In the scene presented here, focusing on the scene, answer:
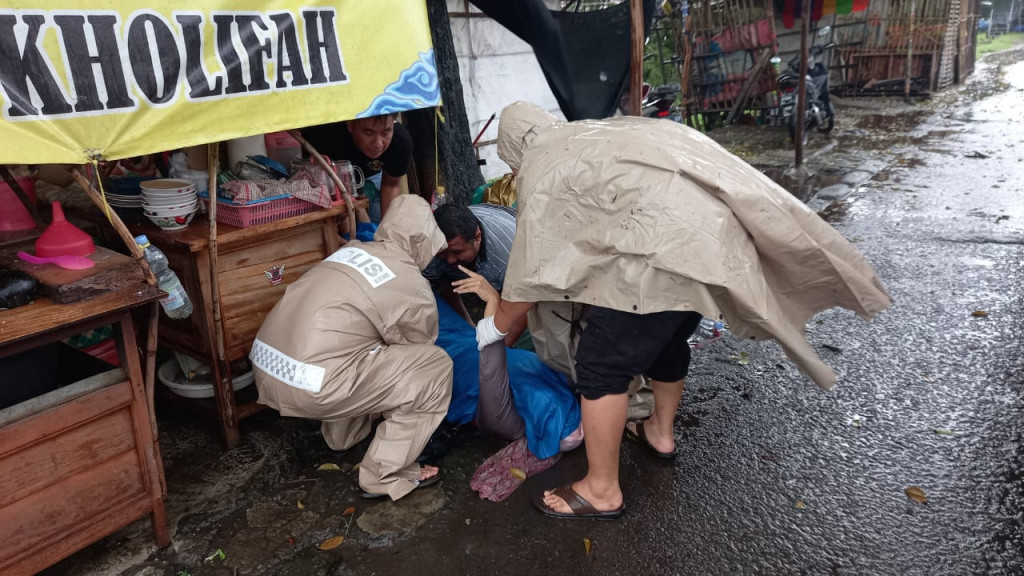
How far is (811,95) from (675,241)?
10110 mm

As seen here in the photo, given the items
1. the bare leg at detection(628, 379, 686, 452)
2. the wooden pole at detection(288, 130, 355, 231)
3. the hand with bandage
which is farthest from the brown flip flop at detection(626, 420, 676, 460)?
the wooden pole at detection(288, 130, 355, 231)

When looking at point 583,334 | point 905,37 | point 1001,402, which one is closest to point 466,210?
point 583,334

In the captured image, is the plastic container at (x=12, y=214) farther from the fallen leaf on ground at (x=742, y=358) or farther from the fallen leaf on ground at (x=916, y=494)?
the fallen leaf on ground at (x=916, y=494)

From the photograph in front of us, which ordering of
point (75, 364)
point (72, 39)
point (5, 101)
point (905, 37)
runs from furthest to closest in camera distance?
point (905, 37), point (75, 364), point (72, 39), point (5, 101)

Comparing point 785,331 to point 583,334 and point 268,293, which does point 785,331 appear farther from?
point 268,293

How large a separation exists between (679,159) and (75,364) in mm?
2627

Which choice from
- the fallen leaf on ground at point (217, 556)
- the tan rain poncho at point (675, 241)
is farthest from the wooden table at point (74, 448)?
the tan rain poncho at point (675, 241)

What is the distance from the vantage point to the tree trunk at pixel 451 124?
16.3 feet

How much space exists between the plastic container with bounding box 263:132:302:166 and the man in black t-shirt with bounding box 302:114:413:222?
11 cm

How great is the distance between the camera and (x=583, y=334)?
2.70 metres

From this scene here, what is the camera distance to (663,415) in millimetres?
3230

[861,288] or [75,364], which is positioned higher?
[861,288]

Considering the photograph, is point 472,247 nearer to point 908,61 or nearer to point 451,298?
point 451,298

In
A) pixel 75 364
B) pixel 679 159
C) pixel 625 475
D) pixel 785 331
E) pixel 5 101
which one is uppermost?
pixel 5 101
